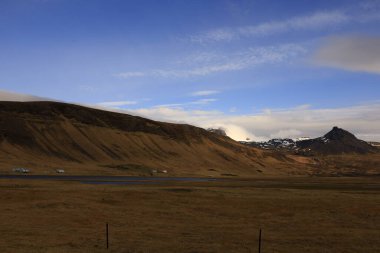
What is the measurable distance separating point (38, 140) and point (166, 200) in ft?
482

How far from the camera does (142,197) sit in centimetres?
5319

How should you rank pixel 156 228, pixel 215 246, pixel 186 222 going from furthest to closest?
pixel 186 222
pixel 156 228
pixel 215 246

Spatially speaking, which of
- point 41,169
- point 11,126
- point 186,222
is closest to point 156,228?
point 186,222

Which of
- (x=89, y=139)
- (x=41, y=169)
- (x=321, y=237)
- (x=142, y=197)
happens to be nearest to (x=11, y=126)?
(x=89, y=139)

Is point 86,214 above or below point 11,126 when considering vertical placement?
below

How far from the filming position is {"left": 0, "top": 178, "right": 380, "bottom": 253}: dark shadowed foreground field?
84.4 feet

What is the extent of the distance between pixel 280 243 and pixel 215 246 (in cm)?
417

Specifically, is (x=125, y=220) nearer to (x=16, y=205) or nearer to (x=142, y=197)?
(x=16, y=205)

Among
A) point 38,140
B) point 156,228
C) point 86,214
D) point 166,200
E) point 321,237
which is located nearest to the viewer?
point 321,237

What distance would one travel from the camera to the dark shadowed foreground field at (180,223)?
25.7 meters

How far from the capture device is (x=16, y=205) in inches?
1689

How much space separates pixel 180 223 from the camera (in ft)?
116

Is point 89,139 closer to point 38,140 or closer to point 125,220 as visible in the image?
point 38,140

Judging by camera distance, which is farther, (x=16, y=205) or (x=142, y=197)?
(x=142, y=197)
